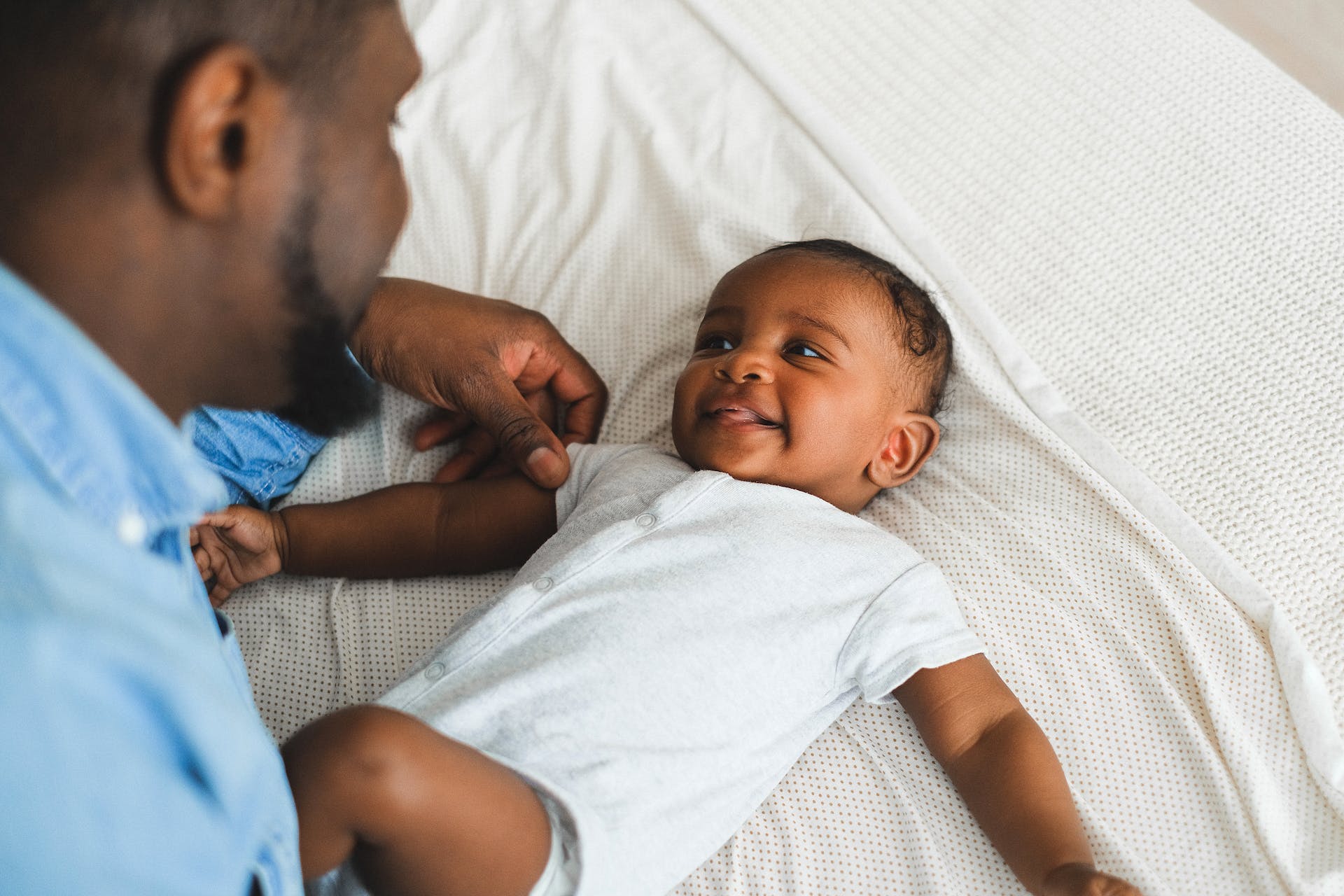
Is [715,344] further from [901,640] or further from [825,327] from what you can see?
[901,640]

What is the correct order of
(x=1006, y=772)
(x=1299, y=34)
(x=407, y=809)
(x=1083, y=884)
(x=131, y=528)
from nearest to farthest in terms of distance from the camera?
(x=131, y=528) < (x=407, y=809) < (x=1083, y=884) < (x=1006, y=772) < (x=1299, y=34)

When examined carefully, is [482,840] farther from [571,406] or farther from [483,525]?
[571,406]

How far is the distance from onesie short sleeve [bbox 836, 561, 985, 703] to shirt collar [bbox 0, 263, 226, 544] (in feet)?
2.39

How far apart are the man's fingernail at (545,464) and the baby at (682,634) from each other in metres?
0.04

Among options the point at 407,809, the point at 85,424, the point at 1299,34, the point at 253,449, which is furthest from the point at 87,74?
the point at 1299,34

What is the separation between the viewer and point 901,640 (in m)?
1.15

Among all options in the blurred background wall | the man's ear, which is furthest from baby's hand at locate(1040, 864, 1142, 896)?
the blurred background wall

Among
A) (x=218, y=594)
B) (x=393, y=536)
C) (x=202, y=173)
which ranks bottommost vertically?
(x=218, y=594)

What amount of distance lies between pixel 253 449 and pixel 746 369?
62 centimetres

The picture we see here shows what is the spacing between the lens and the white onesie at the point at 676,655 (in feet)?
3.30

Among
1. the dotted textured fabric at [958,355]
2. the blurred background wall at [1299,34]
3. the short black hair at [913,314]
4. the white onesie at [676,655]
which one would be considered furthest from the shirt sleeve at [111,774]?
the blurred background wall at [1299,34]

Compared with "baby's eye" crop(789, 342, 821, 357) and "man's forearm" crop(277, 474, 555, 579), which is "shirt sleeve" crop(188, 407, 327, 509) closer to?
"man's forearm" crop(277, 474, 555, 579)

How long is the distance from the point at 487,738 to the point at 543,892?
159 millimetres

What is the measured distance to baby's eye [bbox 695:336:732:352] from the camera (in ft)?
4.51
